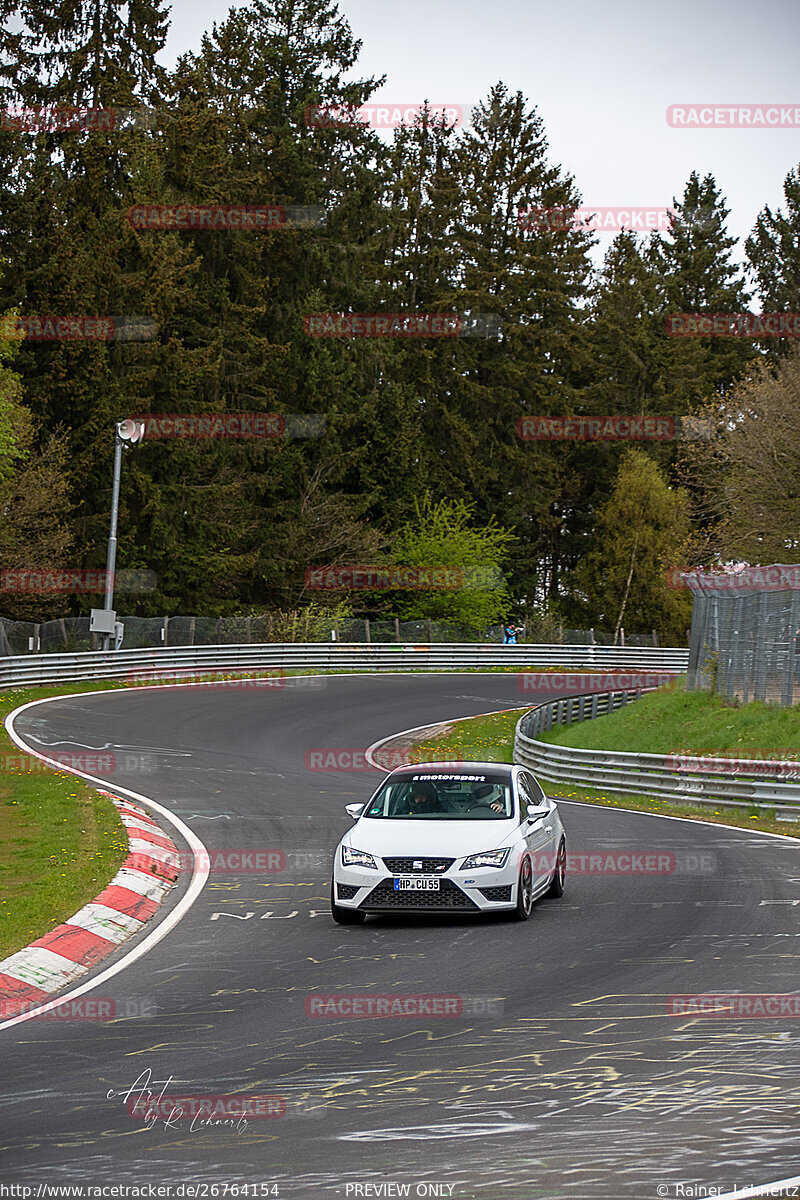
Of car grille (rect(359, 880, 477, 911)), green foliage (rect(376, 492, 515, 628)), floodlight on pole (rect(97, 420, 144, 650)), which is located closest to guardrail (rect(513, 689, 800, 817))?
car grille (rect(359, 880, 477, 911))

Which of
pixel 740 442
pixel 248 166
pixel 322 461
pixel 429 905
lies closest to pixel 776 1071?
pixel 429 905

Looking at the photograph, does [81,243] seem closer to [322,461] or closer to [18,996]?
[322,461]

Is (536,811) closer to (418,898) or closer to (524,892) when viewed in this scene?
(524,892)

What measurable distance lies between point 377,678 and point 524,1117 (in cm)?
4518

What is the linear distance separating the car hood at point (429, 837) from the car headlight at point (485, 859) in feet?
0.15

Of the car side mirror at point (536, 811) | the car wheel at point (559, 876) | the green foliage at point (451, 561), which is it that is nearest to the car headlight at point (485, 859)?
the car side mirror at point (536, 811)

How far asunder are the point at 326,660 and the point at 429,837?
4127 cm

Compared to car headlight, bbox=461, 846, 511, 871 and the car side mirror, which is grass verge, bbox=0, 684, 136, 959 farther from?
the car side mirror

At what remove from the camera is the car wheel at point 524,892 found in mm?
12227

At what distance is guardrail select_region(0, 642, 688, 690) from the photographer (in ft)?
142

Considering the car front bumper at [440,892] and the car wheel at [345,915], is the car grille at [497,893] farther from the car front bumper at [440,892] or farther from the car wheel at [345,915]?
the car wheel at [345,915]

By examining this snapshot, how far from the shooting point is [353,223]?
7375 centimetres

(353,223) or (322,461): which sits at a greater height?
(353,223)

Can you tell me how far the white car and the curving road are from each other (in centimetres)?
30
